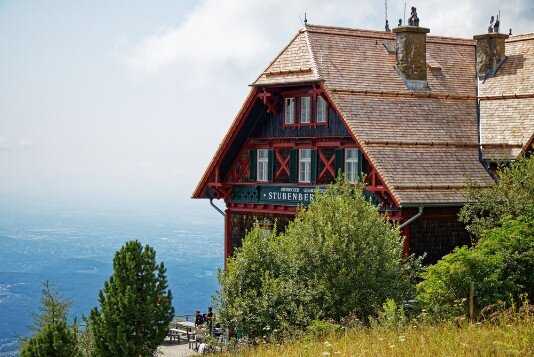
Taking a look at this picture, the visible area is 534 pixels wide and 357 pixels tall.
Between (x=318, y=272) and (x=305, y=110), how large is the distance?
12198mm

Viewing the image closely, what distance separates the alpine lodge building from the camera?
38.1 metres

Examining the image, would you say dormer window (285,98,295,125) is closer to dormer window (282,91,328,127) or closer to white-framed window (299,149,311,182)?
dormer window (282,91,328,127)

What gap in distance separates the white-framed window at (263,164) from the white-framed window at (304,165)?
211 cm

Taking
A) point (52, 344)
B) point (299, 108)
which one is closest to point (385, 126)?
point (299, 108)

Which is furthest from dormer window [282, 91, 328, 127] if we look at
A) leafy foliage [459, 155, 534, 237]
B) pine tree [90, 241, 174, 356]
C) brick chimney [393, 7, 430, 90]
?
pine tree [90, 241, 174, 356]

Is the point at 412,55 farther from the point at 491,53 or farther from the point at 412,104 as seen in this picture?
the point at 491,53

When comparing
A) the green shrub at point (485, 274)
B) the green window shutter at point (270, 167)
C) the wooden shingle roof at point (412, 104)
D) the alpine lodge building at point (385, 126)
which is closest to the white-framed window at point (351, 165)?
the alpine lodge building at point (385, 126)

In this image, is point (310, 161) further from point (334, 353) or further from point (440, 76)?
point (334, 353)

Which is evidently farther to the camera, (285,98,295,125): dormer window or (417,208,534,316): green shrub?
(285,98,295,125): dormer window

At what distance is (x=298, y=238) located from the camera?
31.8m

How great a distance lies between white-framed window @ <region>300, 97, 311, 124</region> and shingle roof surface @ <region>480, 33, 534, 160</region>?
634cm

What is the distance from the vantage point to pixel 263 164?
44344 millimetres

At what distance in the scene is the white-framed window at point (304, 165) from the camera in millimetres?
41938

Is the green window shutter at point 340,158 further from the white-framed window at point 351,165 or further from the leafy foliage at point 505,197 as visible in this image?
the leafy foliage at point 505,197
